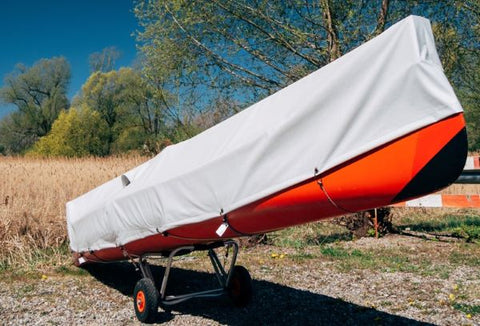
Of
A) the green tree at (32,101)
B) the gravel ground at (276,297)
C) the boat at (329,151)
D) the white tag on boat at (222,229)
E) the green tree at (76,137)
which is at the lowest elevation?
the gravel ground at (276,297)

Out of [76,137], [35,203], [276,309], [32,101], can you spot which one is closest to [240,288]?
[276,309]

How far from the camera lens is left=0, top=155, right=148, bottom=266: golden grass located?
8.17 metres

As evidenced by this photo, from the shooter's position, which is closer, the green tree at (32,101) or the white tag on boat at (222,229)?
the white tag on boat at (222,229)

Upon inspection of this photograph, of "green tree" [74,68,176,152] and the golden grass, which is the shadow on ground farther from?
"green tree" [74,68,176,152]

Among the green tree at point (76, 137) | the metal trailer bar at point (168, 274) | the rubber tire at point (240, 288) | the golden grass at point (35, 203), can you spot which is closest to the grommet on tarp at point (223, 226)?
the metal trailer bar at point (168, 274)

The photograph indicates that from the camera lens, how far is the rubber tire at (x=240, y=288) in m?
5.29

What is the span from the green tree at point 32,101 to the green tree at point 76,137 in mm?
8859

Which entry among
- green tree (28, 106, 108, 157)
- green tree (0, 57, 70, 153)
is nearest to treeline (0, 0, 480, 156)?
green tree (28, 106, 108, 157)

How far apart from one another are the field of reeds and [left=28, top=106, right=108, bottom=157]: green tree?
95.9ft

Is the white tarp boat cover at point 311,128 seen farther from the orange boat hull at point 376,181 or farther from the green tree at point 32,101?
the green tree at point 32,101

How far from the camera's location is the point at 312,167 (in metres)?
3.04

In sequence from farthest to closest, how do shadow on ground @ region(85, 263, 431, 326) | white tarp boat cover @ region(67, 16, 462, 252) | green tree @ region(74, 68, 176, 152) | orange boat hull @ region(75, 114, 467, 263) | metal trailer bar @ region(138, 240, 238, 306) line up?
green tree @ region(74, 68, 176, 152), metal trailer bar @ region(138, 240, 238, 306), shadow on ground @ region(85, 263, 431, 326), white tarp boat cover @ region(67, 16, 462, 252), orange boat hull @ region(75, 114, 467, 263)

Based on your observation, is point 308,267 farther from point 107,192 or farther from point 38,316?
point 38,316

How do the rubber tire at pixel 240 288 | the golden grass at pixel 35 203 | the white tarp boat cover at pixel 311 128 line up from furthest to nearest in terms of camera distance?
the golden grass at pixel 35 203
the rubber tire at pixel 240 288
the white tarp boat cover at pixel 311 128
